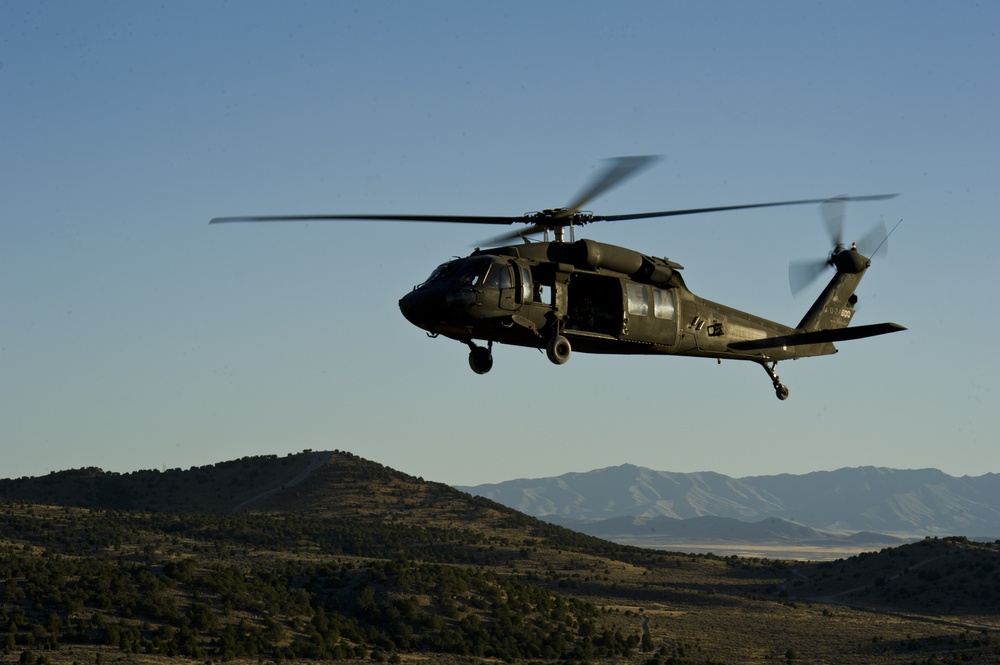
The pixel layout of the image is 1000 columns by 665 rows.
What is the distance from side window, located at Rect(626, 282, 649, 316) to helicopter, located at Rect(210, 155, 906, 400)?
0.12 ft

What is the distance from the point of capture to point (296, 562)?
85438 millimetres

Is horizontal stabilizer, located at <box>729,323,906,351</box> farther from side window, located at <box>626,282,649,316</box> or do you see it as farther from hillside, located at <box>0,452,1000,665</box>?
hillside, located at <box>0,452,1000,665</box>

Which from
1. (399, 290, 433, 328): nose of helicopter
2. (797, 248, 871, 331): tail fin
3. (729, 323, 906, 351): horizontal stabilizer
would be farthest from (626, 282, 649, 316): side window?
(797, 248, 871, 331): tail fin

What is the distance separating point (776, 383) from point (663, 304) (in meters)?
6.46

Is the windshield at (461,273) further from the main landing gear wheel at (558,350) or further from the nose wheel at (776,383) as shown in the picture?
the nose wheel at (776,383)

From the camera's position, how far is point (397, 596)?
224ft

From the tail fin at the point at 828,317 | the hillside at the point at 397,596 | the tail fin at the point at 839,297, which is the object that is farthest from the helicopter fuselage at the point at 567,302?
the hillside at the point at 397,596

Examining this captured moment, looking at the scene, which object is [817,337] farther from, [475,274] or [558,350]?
[475,274]

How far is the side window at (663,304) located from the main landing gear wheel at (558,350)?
3.63 m

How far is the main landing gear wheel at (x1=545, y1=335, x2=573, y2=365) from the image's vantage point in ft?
98.9

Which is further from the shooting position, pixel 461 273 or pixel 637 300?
pixel 637 300

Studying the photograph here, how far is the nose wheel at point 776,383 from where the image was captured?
37.6 metres

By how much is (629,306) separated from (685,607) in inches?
2142

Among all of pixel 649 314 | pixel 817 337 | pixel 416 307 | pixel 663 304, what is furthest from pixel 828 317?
pixel 416 307
